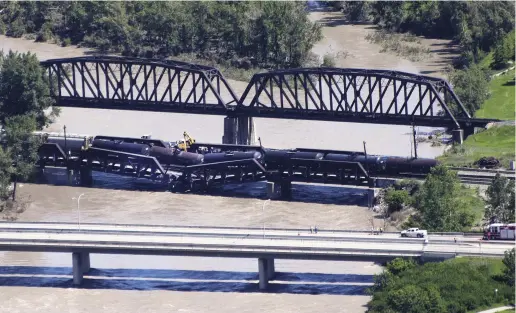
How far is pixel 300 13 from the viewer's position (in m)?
171

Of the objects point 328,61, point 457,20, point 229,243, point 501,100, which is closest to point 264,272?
point 229,243

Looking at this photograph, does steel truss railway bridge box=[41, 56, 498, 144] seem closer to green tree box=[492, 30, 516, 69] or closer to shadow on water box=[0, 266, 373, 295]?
green tree box=[492, 30, 516, 69]

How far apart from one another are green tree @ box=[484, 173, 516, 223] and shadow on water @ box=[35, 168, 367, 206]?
1410 cm

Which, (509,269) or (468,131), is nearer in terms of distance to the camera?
(509,269)

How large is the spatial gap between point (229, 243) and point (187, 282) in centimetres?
329

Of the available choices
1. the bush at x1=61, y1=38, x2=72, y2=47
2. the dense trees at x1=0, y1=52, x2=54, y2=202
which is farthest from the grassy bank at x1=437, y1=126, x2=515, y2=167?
the bush at x1=61, y1=38, x2=72, y2=47

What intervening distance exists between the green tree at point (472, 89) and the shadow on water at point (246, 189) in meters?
20.2

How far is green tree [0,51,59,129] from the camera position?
134000 millimetres

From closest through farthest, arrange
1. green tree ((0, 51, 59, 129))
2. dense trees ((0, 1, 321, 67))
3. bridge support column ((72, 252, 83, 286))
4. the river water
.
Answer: the river water
bridge support column ((72, 252, 83, 286))
green tree ((0, 51, 59, 129))
dense trees ((0, 1, 321, 67))

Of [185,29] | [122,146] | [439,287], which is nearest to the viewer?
[439,287]

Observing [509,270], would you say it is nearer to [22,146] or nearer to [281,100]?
[22,146]

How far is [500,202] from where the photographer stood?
339 ft

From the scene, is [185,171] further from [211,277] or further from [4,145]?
[211,277]

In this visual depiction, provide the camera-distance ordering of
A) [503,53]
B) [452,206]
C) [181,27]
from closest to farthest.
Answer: [452,206]
[503,53]
[181,27]
